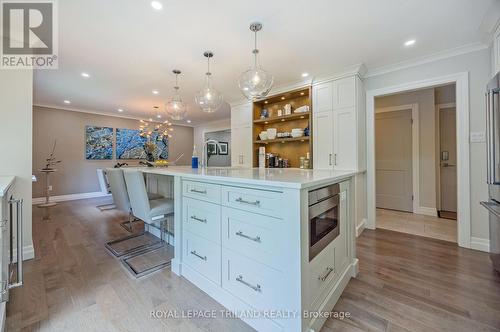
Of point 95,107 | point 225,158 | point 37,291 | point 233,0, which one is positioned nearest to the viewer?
point 37,291

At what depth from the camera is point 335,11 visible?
1.96 meters

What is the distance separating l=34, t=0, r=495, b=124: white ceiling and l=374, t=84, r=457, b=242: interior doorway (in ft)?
5.83

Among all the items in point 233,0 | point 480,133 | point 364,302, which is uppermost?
point 233,0

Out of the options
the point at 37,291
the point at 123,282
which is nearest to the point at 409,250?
the point at 123,282

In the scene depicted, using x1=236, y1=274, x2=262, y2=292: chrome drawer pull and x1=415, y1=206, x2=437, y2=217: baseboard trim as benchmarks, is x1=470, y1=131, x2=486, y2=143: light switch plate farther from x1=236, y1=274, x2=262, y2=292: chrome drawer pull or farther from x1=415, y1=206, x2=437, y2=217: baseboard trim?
x1=236, y1=274, x2=262, y2=292: chrome drawer pull

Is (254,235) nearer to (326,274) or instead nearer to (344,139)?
(326,274)

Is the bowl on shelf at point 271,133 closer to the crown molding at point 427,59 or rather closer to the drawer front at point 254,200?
the crown molding at point 427,59

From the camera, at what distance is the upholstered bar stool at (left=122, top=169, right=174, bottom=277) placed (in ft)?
6.86

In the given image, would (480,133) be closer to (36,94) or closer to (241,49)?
(241,49)

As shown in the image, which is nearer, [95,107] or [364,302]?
[364,302]

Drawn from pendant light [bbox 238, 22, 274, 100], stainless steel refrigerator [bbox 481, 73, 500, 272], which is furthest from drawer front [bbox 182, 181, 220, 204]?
stainless steel refrigerator [bbox 481, 73, 500, 272]

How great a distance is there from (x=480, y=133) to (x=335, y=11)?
2.34m

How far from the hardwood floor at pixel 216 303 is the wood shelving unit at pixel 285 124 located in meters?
2.07

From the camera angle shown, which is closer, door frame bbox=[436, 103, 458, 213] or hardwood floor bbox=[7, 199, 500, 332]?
hardwood floor bbox=[7, 199, 500, 332]
